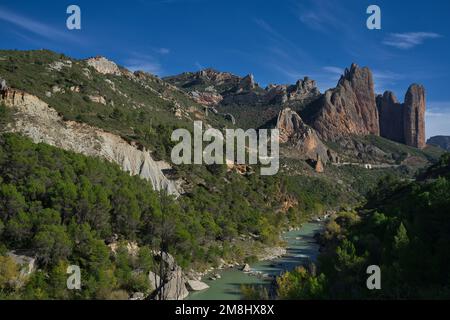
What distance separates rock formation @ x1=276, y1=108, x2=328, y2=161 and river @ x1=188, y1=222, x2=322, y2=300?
90264mm

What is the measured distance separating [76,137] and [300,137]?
411ft

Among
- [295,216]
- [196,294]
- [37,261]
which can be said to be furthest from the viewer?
[295,216]

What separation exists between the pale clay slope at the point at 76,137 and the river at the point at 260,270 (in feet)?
55.3

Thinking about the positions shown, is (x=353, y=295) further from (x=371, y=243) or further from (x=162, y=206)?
(x=162, y=206)

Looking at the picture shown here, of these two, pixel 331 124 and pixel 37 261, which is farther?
pixel 331 124

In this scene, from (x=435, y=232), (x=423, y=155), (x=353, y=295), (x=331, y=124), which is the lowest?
(x=353, y=295)

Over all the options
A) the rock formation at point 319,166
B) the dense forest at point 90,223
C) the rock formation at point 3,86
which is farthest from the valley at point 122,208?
the rock formation at point 319,166

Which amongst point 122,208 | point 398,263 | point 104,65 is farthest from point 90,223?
point 104,65

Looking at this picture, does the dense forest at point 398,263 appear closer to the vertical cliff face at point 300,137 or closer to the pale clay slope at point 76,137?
the pale clay slope at point 76,137

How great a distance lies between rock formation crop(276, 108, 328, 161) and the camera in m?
164

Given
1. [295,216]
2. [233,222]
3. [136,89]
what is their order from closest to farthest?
[233,222] < [295,216] < [136,89]

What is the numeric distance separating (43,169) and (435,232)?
114 ft

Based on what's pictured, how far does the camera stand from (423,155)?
643 ft

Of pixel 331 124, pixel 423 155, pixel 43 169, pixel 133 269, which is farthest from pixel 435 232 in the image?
pixel 423 155
